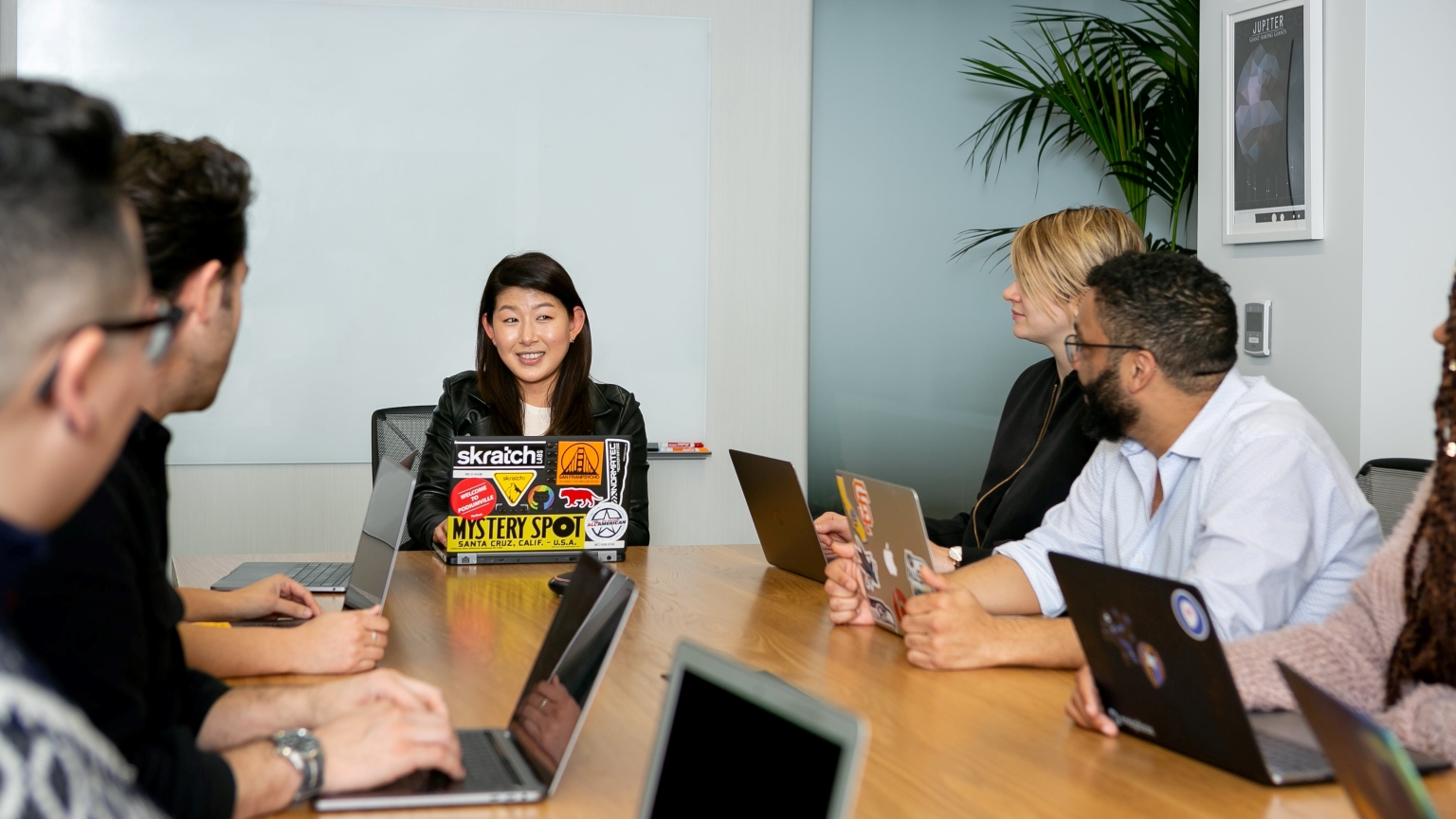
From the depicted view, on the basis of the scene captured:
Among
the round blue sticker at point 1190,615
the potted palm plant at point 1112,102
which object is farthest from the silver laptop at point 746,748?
the potted palm plant at point 1112,102

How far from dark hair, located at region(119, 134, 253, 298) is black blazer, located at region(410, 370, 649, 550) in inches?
65.7

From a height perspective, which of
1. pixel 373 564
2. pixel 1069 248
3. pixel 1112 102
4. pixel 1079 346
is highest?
pixel 1112 102

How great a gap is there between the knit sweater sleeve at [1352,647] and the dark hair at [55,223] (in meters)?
1.35

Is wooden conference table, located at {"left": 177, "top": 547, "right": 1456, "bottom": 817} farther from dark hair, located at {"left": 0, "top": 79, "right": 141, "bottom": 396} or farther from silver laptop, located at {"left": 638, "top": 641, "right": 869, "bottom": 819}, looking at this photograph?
dark hair, located at {"left": 0, "top": 79, "right": 141, "bottom": 396}

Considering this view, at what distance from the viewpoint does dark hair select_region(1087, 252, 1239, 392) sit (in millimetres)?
2031

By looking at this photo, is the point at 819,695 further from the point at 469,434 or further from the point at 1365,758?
the point at 469,434

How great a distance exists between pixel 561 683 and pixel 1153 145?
358 centimetres

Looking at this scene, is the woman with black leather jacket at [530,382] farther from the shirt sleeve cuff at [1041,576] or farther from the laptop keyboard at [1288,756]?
the laptop keyboard at [1288,756]

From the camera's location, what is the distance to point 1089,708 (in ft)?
4.92

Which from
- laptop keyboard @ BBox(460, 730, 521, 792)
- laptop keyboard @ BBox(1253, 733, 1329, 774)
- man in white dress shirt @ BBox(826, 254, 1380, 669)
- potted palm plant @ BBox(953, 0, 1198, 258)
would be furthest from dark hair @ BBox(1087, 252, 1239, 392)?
potted palm plant @ BBox(953, 0, 1198, 258)

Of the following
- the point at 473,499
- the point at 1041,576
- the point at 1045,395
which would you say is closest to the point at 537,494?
the point at 473,499

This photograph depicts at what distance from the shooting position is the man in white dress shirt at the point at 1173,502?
1793mm

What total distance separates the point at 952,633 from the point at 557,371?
1.75 metres

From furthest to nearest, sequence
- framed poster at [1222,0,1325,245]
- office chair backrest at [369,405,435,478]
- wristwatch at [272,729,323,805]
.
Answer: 1. office chair backrest at [369,405,435,478]
2. framed poster at [1222,0,1325,245]
3. wristwatch at [272,729,323,805]
